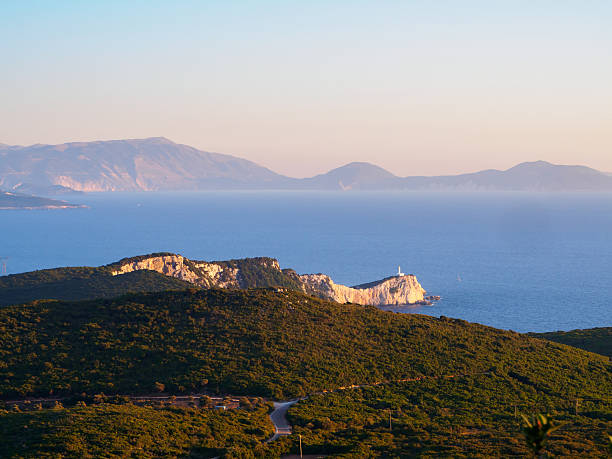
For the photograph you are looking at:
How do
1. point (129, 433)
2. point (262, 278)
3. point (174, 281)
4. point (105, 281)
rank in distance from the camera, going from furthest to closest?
point (262, 278) < point (174, 281) < point (105, 281) < point (129, 433)

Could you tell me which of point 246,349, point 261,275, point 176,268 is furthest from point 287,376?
point 261,275

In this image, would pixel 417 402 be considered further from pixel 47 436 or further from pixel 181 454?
pixel 47 436

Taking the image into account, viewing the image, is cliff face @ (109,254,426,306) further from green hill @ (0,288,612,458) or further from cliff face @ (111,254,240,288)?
green hill @ (0,288,612,458)

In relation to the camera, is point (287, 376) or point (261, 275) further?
point (261, 275)

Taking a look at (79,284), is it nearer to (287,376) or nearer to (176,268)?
(176,268)

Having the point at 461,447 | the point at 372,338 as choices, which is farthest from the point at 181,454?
the point at 372,338

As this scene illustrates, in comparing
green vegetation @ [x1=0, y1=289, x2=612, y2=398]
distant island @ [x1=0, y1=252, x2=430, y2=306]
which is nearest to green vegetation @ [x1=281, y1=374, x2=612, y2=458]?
green vegetation @ [x1=0, y1=289, x2=612, y2=398]
